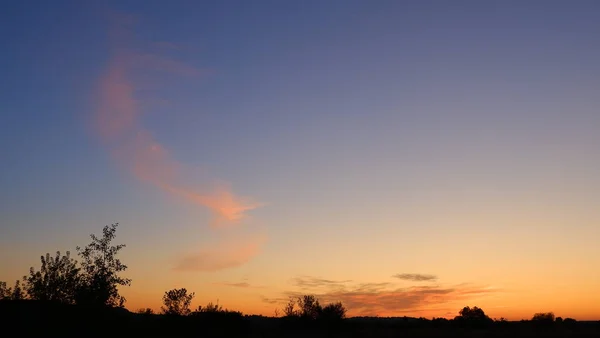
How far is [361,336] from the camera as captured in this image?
4591cm

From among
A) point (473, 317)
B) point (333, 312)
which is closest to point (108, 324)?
point (333, 312)

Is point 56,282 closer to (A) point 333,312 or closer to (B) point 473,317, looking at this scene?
(A) point 333,312

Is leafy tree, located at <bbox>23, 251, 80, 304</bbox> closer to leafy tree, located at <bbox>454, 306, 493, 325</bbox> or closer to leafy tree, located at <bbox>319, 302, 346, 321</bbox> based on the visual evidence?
leafy tree, located at <bbox>319, 302, 346, 321</bbox>

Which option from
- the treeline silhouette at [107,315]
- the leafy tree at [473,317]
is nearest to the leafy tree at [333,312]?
the treeline silhouette at [107,315]

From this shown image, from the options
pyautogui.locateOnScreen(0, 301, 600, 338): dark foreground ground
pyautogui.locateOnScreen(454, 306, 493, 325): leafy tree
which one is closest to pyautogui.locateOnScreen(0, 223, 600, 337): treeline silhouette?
pyautogui.locateOnScreen(0, 301, 600, 338): dark foreground ground

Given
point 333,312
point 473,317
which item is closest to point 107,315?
point 333,312

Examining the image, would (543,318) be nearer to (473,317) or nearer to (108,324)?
(473,317)

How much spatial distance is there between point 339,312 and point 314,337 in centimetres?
1340

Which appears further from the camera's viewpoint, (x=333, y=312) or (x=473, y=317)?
(x=473, y=317)

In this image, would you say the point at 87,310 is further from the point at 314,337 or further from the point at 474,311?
the point at 474,311

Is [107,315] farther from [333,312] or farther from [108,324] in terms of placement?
[333,312]

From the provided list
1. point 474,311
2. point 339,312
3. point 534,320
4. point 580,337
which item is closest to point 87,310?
point 339,312

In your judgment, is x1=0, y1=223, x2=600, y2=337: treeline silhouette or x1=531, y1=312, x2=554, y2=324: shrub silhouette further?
x1=531, y1=312, x2=554, y2=324: shrub silhouette

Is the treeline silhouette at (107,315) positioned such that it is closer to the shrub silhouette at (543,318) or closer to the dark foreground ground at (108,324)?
the dark foreground ground at (108,324)
